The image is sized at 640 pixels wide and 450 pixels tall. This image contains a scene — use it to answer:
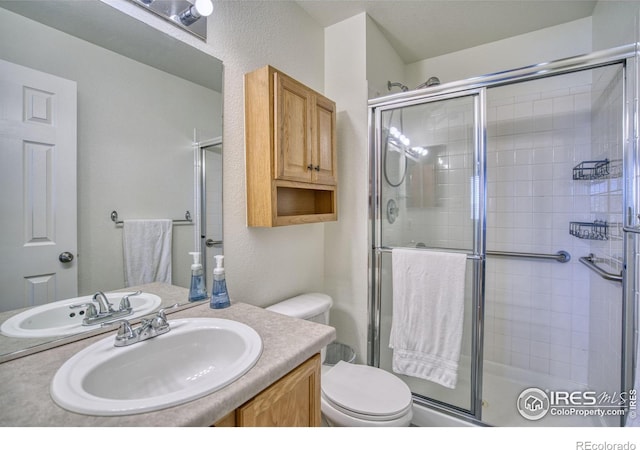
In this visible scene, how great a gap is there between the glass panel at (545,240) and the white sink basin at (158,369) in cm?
166

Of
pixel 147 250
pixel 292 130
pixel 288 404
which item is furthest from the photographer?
pixel 292 130

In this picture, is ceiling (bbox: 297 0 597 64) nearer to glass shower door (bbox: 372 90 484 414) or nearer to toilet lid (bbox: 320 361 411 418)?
glass shower door (bbox: 372 90 484 414)

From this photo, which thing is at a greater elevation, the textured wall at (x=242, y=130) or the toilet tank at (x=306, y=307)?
the textured wall at (x=242, y=130)

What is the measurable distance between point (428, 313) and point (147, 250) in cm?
141

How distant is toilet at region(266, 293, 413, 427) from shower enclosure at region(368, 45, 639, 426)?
1.43 ft

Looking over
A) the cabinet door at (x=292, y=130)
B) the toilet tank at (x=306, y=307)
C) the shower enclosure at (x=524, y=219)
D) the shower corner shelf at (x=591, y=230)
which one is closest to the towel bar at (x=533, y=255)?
the shower enclosure at (x=524, y=219)

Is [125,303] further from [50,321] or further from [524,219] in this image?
[524,219]

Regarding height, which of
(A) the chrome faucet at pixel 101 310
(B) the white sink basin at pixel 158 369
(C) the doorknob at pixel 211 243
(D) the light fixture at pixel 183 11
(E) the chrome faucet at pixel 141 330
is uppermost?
(D) the light fixture at pixel 183 11

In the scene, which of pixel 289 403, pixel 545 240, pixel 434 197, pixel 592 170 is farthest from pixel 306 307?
pixel 592 170

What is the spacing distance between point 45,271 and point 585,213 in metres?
2.74

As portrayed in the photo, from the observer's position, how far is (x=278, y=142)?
52.1 inches

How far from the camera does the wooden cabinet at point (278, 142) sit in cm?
131

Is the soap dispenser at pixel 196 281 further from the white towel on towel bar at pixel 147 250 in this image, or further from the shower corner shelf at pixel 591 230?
the shower corner shelf at pixel 591 230

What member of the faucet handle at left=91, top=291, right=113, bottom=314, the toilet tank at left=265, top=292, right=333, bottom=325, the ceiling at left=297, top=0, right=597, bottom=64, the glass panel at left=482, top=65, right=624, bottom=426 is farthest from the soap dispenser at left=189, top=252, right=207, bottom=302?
the glass panel at left=482, top=65, right=624, bottom=426
